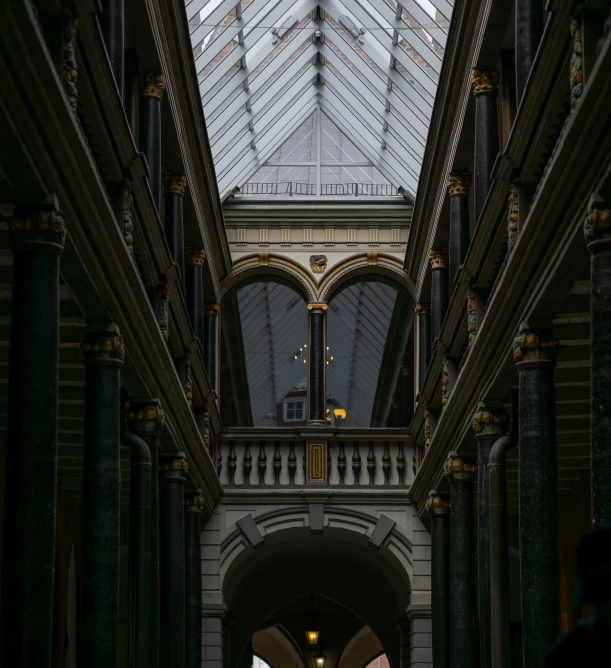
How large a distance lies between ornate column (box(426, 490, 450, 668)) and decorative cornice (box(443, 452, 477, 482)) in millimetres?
2804

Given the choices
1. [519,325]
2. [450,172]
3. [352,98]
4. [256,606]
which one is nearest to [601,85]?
[519,325]

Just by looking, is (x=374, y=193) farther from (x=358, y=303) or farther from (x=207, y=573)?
(x=207, y=573)

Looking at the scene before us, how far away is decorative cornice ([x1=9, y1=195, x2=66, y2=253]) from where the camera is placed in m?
8.73

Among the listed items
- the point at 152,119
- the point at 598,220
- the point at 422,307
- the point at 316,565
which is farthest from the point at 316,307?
the point at 598,220

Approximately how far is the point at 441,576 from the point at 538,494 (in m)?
9.30

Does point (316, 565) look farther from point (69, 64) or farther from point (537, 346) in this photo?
point (69, 64)

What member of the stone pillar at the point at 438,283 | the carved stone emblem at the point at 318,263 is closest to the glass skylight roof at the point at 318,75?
the carved stone emblem at the point at 318,263

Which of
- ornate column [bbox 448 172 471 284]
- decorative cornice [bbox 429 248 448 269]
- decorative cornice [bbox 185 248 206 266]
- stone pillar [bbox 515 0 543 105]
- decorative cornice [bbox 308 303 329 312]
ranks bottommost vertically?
stone pillar [bbox 515 0 543 105]

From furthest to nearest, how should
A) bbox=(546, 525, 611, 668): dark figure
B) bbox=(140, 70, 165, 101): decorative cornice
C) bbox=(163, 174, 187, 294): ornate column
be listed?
bbox=(163, 174, 187, 294): ornate column, bbox=(140, 70, 165, 101): decorative cornice, bbox=(546, 525, 611, 668): dark figure

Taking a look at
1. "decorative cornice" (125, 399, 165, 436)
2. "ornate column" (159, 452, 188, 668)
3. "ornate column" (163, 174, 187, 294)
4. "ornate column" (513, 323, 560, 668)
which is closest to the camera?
"ornate column" (513, 323, 560, 668)

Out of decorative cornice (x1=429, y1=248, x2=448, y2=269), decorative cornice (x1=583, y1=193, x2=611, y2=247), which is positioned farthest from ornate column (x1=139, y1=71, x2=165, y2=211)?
decorative cornice (x1=583, y1=193, x2=611, y2=247)

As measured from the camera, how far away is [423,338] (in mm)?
24141

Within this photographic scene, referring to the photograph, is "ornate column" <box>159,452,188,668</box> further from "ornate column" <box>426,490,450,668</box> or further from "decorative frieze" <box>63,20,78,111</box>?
"decorative frieze" <box>63,20,78,111</box>

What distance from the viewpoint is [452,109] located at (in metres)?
17.7
